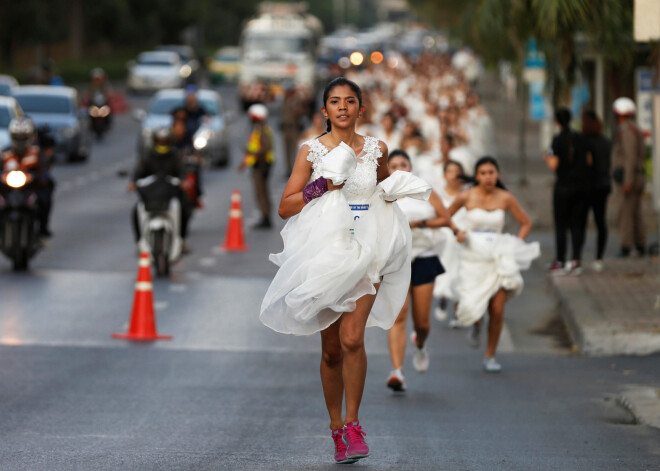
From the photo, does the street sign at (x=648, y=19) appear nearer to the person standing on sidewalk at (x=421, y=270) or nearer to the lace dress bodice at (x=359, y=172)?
the person standing on sidewalk at (x=421, y=270)

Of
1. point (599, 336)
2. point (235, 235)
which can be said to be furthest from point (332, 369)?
point (235, 235)

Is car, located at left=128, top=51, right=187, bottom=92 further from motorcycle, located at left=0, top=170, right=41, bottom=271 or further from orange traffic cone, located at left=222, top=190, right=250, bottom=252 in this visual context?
motorcycle, located at left=0, top=170, right=41, bottom=271

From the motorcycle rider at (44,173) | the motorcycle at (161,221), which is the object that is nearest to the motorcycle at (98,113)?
the motorcycle rider at (44,173)

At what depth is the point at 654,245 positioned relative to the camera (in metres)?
17.6

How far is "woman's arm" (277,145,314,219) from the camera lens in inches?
287

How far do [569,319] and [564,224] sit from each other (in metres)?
2.86

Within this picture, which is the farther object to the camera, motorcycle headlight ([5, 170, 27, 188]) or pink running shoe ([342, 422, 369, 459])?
motorcycle headlight ([5, 170, 27, 188])

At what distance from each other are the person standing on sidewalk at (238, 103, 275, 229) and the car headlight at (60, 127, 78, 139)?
1270 centimetres

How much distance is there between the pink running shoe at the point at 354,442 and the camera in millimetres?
7172

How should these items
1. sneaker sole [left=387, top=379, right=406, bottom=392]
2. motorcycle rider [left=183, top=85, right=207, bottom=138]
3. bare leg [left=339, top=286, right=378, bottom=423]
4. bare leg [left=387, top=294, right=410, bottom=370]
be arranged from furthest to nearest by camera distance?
motorcycle rider [left=183, top=85, right=207, bottom=138] → bare leg [left=387, top=294, right=410, bottom=370] → sneaker sole [left=387, top=379, right=406, bottom=392] → bare leg [left=339, top=286, right=378, bottom=423]

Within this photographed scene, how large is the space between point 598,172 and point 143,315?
19.7 feet

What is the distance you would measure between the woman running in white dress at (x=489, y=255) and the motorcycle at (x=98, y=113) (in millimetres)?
32442

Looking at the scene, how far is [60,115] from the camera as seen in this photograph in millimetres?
34469

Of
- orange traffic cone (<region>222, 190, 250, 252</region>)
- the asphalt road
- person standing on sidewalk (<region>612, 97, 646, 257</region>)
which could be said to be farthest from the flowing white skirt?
orange traffic cone (<region>222, 190, 250, 252</region>)
